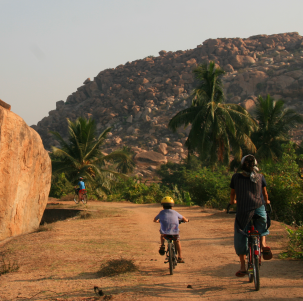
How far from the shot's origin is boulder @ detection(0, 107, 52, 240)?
8102 mm

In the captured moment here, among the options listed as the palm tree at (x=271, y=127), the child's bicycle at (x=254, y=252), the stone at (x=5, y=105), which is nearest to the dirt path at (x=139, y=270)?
the child's bicycle at (x=254, y=252)

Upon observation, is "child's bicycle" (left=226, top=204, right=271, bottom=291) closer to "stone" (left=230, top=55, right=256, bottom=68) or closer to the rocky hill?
the rocky hill

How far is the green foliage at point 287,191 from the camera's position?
10250 mm

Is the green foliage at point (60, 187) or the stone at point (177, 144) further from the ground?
the stone at point (177, 144)

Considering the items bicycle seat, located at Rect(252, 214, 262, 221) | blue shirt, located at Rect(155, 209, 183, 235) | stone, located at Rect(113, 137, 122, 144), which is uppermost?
stone, located at Rect(113, 137, 122, 144)

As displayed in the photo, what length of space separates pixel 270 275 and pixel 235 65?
84.8 meters

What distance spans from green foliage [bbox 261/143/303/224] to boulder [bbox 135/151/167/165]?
44731 mm

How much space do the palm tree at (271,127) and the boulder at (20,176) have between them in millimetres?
16497

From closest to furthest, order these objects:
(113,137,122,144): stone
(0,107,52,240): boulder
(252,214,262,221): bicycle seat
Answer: (252,214,262,221): bicycle seat < (0,107,52,240): boulder < (113,137,122,144): stone

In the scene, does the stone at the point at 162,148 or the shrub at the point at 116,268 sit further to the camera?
the stone at the point at 162,148

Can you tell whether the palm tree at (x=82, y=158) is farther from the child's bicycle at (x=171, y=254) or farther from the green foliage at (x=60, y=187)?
the child's bicycle at (x=171, y=254)

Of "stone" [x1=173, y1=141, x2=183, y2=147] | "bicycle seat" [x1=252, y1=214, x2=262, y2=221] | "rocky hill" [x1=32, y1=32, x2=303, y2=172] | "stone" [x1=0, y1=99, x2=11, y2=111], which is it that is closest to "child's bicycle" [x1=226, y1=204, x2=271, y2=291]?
"bicycle seat" [x1=252, y1=214, x2=262, y2=221]

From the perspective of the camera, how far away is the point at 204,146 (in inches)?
826

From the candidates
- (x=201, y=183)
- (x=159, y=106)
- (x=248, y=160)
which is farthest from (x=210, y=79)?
(x=159, y=106)
